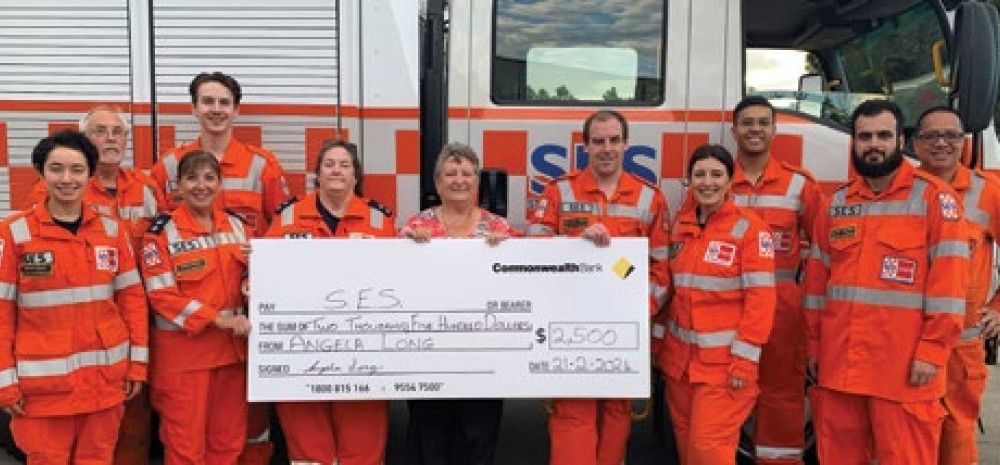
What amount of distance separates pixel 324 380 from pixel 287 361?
0.17m

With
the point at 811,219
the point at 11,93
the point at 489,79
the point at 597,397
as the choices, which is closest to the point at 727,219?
the point at 811,219

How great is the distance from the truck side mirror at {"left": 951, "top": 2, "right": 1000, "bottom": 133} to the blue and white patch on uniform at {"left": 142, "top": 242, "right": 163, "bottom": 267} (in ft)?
11.5

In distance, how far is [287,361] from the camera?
3709 millimetres

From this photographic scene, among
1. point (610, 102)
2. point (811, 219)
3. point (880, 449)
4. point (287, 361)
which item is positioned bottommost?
point (880, 449)

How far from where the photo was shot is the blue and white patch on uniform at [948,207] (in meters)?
3.44

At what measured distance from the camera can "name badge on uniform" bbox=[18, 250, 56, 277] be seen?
10.7ft

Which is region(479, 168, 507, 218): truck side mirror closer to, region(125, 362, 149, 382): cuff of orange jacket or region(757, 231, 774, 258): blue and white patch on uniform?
region(757, 231, 774, 258): blue and white patch on uniform

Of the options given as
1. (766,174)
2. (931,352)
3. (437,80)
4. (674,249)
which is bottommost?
(931,352)

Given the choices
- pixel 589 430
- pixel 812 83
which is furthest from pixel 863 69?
pixel 589 430

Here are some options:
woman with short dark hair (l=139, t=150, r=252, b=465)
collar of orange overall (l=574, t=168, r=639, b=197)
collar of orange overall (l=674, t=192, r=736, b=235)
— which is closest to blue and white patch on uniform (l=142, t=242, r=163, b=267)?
woman with short dark hair (l=139, t=150, r=252, b=465)

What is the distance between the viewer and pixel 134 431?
13.2 ft

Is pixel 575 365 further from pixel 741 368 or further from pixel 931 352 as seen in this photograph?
pixel 931 352

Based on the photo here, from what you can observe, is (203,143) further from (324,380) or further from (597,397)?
(597,397)

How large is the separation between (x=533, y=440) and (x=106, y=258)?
274cm
